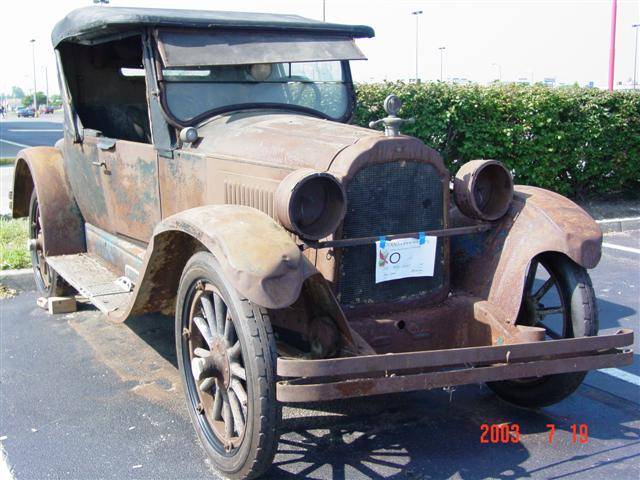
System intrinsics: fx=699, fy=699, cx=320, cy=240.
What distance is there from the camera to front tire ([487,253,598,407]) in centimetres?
342

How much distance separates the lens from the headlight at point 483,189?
355 cm

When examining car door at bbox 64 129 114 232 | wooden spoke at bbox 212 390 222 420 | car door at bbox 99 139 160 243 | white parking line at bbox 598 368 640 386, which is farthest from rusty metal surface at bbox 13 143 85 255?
white parking line at bbox 598 368 640 386

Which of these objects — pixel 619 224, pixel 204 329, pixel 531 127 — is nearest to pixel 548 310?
pixel 204 329

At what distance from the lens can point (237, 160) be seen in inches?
142

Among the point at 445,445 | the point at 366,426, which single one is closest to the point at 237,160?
the point at 366,426

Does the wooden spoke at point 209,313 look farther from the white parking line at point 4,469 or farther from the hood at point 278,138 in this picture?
the white parking line at point 4,469

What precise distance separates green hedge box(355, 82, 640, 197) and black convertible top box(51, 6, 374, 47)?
343 cm

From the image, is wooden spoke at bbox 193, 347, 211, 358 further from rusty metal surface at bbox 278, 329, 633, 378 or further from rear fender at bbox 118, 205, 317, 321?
rusty metal surface at bbox 278, 329, 633, 378

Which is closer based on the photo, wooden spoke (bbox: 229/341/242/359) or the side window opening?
wooden spoke (bbox: 229/341/242/359)

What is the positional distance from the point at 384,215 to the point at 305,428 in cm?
115

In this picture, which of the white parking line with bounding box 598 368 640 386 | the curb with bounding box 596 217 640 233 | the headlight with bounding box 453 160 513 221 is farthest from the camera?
the curb with bounding box 596 217 640 233

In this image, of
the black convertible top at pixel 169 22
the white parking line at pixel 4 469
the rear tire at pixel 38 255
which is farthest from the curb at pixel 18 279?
the white parking line at pixel 4 469

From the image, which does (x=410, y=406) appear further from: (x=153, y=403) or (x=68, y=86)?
(x=68, y=86)
